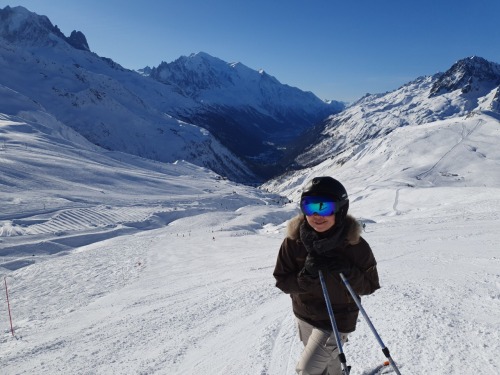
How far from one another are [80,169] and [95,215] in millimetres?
26335

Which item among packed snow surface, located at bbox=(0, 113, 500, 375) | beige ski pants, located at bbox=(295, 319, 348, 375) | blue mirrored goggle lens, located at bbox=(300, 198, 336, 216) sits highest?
blue mirrored goggle lens, located at bbox=(300, 198, 336, 216)

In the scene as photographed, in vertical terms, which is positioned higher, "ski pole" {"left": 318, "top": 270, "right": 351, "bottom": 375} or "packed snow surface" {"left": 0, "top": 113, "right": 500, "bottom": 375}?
"ski pole" {"left": 318, "top": 270, "right": 351, "bottom": 375}

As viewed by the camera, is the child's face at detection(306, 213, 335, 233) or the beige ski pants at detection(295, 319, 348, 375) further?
the beige ski pants at detection(295, 319, 348, 375)

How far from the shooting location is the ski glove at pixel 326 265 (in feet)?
13.9

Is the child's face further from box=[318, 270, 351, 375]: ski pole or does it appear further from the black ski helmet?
box=[318, 270, 351, 375]: ski pole

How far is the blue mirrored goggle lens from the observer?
4.34 meters

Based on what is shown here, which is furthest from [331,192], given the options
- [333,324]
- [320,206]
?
[333,324]

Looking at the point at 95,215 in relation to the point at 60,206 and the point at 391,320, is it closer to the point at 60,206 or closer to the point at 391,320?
the point at 60,206

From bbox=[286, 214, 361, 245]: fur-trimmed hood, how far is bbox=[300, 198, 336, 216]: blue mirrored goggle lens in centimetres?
24

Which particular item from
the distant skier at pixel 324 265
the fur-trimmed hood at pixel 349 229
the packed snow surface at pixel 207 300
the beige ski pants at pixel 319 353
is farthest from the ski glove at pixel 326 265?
the packed snow surface at pixel 207 300

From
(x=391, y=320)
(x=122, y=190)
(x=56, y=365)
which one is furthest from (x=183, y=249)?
(x=122, y=190)

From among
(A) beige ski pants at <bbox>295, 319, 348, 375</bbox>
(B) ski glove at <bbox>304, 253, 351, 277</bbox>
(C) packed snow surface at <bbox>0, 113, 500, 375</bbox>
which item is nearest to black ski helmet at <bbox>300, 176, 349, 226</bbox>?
(B) ski glove at <bbox>304, 253, 351, 277</bbox>

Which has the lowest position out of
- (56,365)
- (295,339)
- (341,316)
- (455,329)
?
(56,365)

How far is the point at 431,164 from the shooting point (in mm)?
104250
